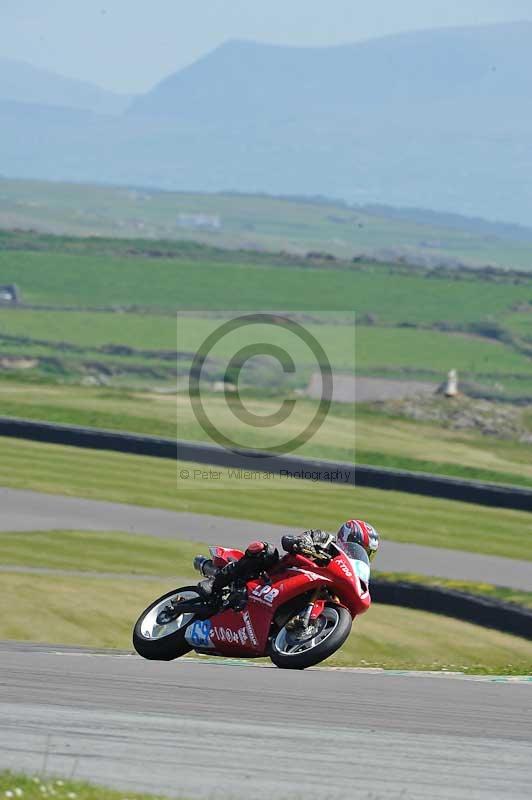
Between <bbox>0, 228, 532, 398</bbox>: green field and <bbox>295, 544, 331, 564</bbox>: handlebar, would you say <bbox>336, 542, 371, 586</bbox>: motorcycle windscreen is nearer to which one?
<bbox>295, 544, 331, 564</bbox>: handlebar

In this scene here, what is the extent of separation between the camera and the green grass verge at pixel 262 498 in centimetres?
3312

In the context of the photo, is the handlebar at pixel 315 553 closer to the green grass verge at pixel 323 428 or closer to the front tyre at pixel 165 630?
the front tyre at pixel 165 630

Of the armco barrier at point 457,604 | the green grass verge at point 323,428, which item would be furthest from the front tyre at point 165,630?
the green grass verge at point 323,428

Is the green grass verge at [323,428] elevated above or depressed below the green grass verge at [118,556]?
below

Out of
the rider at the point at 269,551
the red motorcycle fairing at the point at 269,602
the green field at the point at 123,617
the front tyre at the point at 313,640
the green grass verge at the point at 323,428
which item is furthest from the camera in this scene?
the green grass verge at the point at 323,428

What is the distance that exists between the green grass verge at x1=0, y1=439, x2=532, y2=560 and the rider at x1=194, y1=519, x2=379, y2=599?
19.4m

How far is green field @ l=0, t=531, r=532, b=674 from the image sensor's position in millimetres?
19766

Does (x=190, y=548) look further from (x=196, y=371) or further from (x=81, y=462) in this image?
(x=196, y=371)

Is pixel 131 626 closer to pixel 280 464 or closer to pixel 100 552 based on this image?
pixel 100 552

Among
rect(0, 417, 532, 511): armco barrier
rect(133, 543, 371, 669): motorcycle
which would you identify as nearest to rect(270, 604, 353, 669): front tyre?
rect(133, 543, 371, 669): motorcycle

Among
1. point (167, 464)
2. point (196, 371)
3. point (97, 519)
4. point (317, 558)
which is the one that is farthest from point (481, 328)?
point (317, 558)

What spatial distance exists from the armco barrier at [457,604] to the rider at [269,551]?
33.0ft

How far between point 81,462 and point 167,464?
2576 mm

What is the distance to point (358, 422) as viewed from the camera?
57469 millimetres
